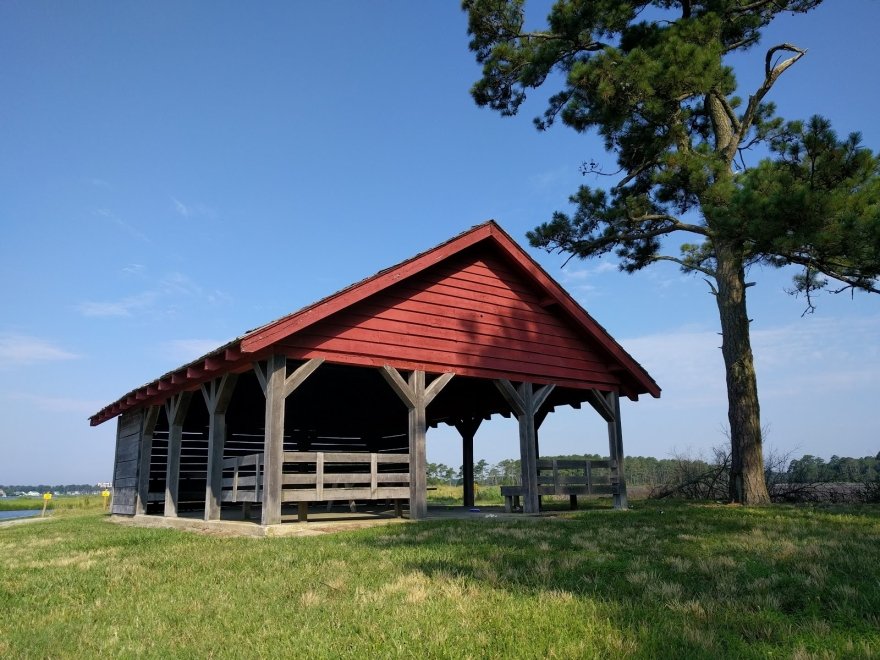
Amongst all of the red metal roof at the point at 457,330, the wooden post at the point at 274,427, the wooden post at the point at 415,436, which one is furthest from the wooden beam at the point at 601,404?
the wooden post at the point at 274,427

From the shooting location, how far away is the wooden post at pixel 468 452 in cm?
1753

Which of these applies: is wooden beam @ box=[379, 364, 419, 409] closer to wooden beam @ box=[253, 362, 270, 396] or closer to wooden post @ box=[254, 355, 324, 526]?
wooden post @ box=[254, 355, 324, 526]

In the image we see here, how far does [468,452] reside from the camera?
58.2ft

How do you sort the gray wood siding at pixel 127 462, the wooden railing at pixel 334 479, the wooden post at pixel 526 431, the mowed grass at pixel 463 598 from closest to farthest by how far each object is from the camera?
the mowed grass at pixel 463 598
the wooden railing at pixel 334 479
the wooden post at pixel 526 431
the gray wood siding at pixel 127 462

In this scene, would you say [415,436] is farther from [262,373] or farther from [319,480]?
[262,373]

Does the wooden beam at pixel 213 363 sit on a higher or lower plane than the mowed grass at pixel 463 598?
higher

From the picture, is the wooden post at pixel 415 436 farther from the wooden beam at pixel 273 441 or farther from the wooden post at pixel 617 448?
the wooden post at pixel 617 448

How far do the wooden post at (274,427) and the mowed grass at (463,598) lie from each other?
2.19 m

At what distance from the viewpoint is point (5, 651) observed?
11.8ft

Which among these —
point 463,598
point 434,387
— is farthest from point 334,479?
point 463,598

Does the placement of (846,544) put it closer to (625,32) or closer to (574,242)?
(574,242)

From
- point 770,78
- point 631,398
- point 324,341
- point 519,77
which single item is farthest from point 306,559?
point 770,78

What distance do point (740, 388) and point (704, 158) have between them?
5196 millimetres

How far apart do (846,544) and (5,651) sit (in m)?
7.41
